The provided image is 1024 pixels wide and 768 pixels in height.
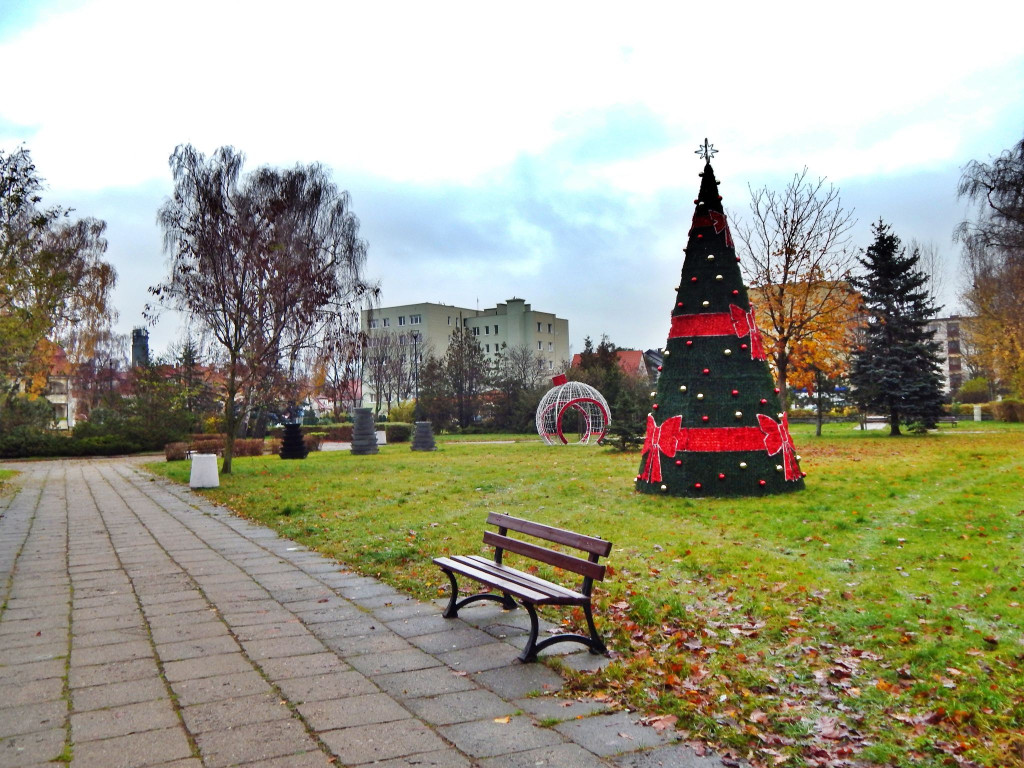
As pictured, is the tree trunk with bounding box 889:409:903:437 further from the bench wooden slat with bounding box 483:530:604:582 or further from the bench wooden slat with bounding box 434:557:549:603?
the bench wooden slat with bounding box 434:557:549:603

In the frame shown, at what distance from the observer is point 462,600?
5.97 m

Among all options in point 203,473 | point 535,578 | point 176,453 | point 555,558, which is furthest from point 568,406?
point 555,558

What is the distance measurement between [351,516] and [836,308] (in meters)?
20.6

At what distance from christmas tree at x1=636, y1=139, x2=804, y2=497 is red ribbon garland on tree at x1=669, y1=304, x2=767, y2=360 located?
16 millimetres

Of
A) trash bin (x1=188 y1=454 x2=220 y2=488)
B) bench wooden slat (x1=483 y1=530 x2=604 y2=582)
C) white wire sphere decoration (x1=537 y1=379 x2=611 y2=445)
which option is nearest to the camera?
bench wooden slat (x1=483 y1=530 x2=604 y2=582)

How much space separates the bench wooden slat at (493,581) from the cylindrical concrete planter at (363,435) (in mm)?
22169

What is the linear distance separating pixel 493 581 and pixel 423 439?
947 inches

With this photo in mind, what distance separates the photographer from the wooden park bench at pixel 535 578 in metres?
4.71

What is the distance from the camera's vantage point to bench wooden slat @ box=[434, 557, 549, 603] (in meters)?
4.68

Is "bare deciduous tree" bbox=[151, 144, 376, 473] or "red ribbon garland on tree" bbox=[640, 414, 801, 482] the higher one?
"bare deciduous tree" bbox=[151, 144, 376, 473]

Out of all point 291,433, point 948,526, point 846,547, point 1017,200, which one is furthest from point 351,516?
point 1017,200

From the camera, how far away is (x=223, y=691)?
4.35 metres

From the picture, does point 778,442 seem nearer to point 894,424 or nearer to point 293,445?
point 894,424

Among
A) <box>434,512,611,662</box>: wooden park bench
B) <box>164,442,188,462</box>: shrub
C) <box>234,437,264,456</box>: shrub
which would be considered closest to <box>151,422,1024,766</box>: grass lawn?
<box>434,512,611,662</box>: wooden park bench
